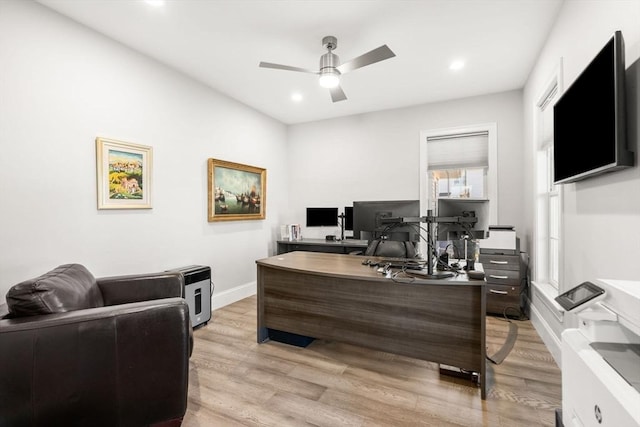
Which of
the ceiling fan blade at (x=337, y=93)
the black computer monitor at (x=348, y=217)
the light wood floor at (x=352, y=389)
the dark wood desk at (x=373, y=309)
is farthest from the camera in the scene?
the black computer monitor at (x=348, y=217)

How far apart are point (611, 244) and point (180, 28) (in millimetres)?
3526

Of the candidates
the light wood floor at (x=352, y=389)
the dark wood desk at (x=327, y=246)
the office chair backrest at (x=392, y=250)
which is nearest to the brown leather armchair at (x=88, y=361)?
the light wood floor at (x=352, y=389)

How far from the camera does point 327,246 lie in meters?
4.50

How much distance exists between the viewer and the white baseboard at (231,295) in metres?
3.83

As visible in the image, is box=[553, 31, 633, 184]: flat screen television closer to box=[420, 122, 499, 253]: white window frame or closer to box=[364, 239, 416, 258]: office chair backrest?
box=[364, 239, 416, 258]: office chair backrest

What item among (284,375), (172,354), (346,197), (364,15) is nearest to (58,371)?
(172,354)

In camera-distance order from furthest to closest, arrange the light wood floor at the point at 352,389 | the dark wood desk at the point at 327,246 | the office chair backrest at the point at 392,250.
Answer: the dark wood desk at the point at 327,246 < the office chair backrest at the point at 392,250 < the light wood floor at the point at 352,389

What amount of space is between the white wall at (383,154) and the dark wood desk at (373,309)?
2.15m

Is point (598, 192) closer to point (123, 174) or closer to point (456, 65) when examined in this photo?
point (456, 65)

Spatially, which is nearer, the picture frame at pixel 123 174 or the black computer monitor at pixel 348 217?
the picture frame at pixel 123 174

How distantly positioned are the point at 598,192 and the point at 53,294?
319 cm

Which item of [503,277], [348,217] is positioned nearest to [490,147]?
[503,277]

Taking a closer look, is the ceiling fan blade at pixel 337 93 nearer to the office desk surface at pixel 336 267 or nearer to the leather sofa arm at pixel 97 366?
the office desk surface at pixel 336 267

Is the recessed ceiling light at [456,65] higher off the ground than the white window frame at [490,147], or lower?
higher
